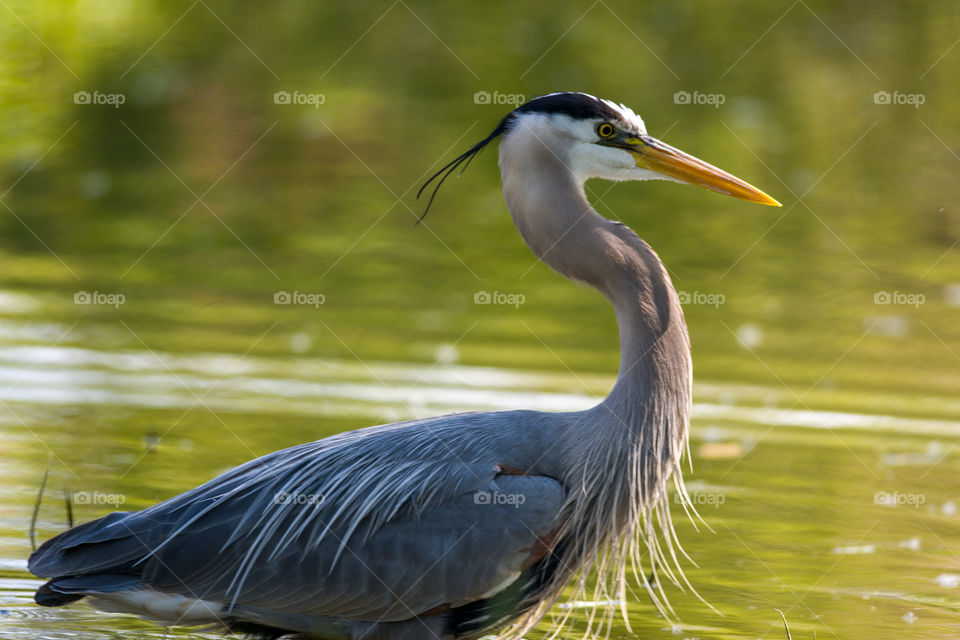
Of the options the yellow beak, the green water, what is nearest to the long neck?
the yellow beak

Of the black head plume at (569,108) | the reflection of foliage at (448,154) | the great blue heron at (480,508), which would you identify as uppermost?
the reflection of foliage at (448,154)

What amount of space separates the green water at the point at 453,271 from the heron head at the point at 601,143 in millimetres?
2038

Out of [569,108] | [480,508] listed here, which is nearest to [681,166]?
[569,108]

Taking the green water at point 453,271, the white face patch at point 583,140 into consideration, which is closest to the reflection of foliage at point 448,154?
the green water at point 453,271

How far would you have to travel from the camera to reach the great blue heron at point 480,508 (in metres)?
5.52

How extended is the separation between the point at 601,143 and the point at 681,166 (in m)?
0.35

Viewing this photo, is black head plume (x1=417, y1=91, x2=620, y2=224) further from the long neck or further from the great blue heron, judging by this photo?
the long neck

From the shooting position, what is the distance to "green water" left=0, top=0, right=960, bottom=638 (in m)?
7.65

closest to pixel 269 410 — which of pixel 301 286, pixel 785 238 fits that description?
pixel 301 286

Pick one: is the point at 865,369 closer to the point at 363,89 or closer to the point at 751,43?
the point at 363,89

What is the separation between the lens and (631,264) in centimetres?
565

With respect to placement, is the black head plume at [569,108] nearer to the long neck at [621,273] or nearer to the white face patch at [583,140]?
the white face patch at [583,140]

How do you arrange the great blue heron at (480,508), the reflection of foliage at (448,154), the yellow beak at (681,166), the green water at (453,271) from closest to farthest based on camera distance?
the great blue heron at (480,508)
the yellow beak at (681,166)
the green water at (453,271)
the reflection of foliage at (448,154)

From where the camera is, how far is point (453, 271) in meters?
12.0
